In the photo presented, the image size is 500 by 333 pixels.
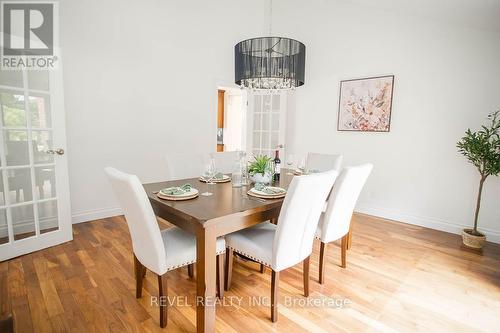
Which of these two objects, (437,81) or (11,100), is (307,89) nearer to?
(437,81)

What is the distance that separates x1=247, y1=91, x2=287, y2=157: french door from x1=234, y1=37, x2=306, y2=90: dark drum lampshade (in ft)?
6.38

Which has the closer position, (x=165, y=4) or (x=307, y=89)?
(x=165, y=4)

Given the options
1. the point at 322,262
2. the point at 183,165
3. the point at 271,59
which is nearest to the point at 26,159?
the point at 183,165

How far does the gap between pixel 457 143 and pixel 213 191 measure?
2873 millimetres

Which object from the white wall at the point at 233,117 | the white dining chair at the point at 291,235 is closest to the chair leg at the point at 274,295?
the white dining chair at the point at 291,235

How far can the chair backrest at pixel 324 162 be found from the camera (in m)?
2.84

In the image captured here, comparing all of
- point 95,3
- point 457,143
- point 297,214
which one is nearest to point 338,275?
point 297,214

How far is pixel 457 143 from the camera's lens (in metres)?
3.04

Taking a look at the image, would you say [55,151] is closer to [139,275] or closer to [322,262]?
[139,275]

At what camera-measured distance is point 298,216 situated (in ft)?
5.19

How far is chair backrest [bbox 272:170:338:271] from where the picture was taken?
4.90 feet

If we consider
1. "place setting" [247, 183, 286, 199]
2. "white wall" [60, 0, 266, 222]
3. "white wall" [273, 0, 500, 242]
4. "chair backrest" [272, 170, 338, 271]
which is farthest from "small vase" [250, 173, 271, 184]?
"white wall" [273, 0, 500, 242]

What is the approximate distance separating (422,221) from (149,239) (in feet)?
11.1

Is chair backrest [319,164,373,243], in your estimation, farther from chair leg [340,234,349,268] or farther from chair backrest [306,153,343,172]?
chair backrest [306,153,343,172]
